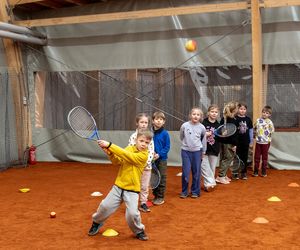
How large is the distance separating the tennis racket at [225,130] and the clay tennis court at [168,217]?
0.94 metres

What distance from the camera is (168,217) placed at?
5.71m

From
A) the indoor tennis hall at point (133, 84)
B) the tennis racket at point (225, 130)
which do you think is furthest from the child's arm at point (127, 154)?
the tennis racket at point (225, 130)

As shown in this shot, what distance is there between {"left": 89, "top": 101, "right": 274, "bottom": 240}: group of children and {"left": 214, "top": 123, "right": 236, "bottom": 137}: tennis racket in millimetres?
74

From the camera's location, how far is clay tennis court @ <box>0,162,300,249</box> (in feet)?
15.3

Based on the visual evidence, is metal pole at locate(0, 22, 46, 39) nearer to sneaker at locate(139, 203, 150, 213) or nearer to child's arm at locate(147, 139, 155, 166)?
child's arm at locate(147, 139, 155, 166)

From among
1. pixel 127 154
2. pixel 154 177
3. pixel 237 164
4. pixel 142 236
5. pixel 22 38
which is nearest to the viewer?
pixel 127 154

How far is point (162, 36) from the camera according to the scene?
34.5 feet

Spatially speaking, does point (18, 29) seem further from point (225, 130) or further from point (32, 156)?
point (225, 130)

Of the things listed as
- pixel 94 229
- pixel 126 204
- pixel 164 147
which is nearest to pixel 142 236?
pixel 126 204

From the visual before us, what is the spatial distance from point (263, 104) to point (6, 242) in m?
6.74

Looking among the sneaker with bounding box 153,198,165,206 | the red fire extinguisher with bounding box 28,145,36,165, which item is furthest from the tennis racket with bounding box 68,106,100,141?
the red fire extinguisher with bounding box 28,145,36,165

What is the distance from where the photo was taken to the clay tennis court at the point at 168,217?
4.66 m

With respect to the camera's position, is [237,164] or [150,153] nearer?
[150,153]

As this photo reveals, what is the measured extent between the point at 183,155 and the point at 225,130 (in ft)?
3.06
